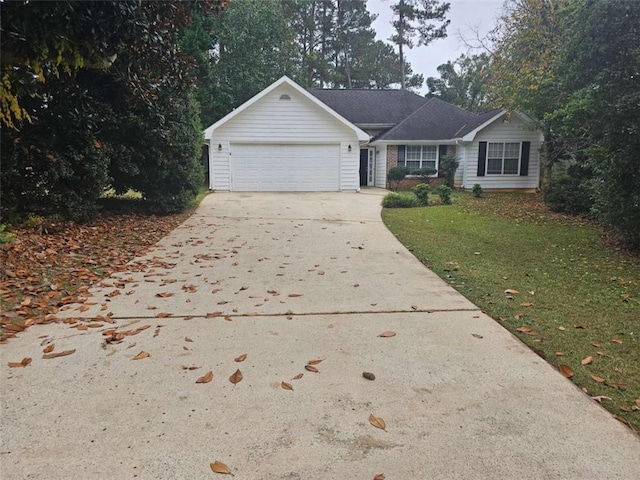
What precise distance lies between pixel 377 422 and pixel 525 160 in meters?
20.2

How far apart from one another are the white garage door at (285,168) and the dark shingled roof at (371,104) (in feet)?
18.4

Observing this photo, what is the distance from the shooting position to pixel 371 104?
24297mm

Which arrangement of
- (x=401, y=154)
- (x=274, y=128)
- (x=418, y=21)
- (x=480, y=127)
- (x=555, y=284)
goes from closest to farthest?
(x=555, y=284)
(x=274, y=128)
(x=480, y=127)
(x=401, y=154)
(x=418, y=21)

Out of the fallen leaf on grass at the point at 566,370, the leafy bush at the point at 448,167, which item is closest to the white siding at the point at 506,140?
the leafy bush at the point at 448,167

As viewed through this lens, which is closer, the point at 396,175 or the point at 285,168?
the point at 285,168

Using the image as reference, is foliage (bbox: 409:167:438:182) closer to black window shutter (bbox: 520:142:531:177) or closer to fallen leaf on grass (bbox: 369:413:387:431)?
black window shutter (bbox: 520:142:531:177)

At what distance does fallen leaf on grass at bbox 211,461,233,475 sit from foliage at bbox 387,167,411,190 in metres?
18.8

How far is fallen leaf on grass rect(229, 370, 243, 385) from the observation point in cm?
310

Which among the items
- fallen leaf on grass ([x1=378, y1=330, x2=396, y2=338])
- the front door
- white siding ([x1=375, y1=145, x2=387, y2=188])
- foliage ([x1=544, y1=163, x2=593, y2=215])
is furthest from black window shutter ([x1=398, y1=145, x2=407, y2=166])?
fallen leaf on grass ([x1=378, y1=330, x2=396, y2=338])

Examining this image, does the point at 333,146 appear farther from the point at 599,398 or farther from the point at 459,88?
the point at 459,88

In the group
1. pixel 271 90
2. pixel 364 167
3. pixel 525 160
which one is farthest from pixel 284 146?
pixel 525 160

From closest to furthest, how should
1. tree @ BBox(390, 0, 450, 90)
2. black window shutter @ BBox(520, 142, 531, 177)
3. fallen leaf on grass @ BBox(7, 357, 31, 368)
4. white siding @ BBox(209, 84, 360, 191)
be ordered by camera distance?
1. fallen leaf on grass @ BBox(7, 357, 31, 368)
2. white siding @ BBox(209, 84, 360, 191)
3. black window shutter @ BBox(520, 142, 531, 177)
4. tree @ BBox(390, 0, 450, 90)

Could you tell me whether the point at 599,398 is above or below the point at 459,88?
below

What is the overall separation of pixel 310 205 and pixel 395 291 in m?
8.74
